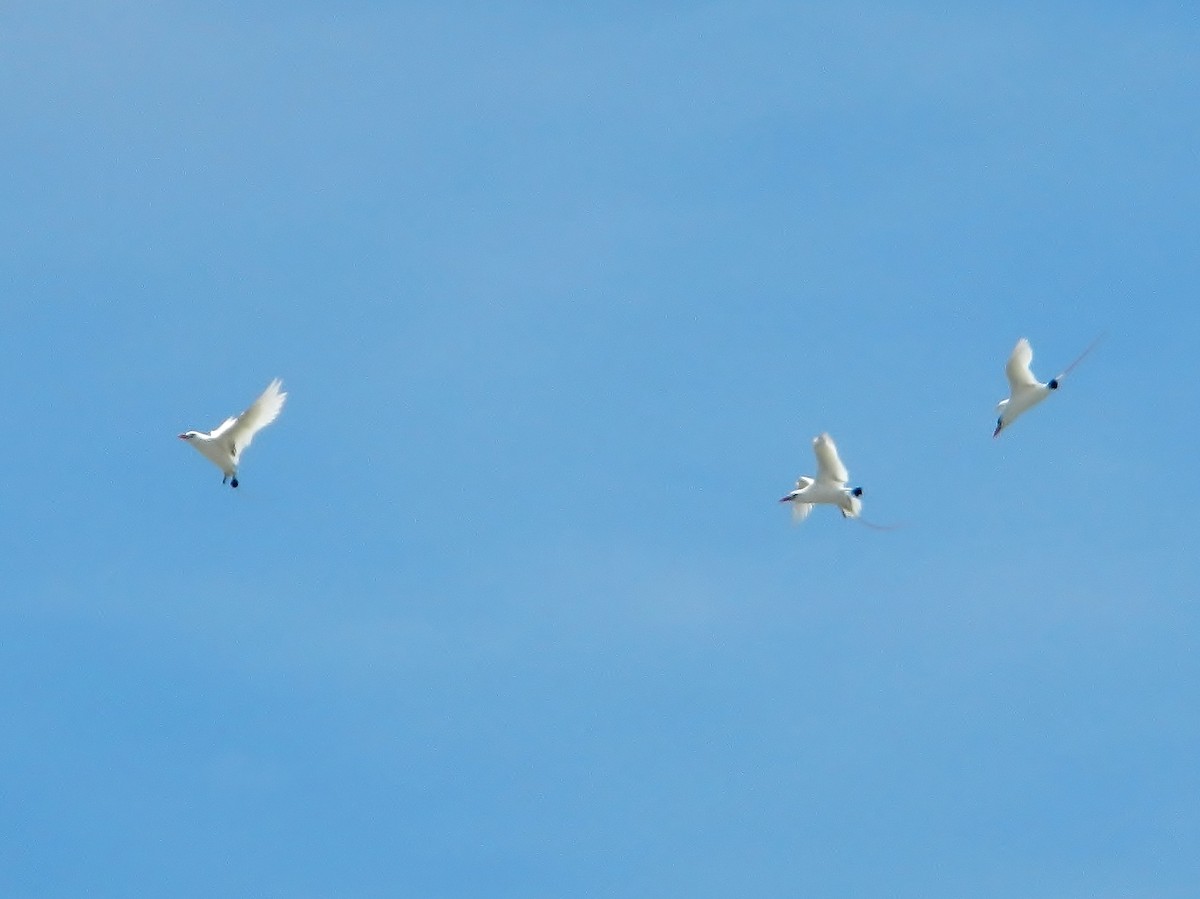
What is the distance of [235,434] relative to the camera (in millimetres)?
63219

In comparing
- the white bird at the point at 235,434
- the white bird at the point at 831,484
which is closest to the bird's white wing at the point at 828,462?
the white bird at the point at 831,484

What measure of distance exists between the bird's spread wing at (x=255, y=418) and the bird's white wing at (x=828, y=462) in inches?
536

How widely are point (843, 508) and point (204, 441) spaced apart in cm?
1657

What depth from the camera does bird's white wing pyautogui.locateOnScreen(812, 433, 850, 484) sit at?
6375cm

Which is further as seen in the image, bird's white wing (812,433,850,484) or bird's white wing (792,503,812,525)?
bird's white wing (792,503,812,525)

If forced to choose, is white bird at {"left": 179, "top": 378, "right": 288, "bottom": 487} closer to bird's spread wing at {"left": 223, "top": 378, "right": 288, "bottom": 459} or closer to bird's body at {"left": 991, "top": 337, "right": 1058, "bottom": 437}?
bird's spread wing at {"left": 223, "top": 378, "right": 288, "bottom": 459}

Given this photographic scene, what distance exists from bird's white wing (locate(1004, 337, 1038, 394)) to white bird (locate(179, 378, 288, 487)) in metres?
18.6

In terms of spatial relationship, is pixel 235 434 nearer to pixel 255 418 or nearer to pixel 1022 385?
pixel 255 418

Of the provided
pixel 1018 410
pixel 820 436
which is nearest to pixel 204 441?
pixel 820 436

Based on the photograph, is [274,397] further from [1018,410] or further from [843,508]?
[1018,410]

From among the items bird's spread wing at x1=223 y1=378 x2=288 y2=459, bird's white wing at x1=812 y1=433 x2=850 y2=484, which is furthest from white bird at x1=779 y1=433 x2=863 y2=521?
bird's spread wing at x1=223 y1=378 x2=288 y2=459

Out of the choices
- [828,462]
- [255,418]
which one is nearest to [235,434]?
[255,418]

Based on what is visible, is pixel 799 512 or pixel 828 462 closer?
pixel 828 462

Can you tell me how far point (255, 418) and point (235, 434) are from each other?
800mm
